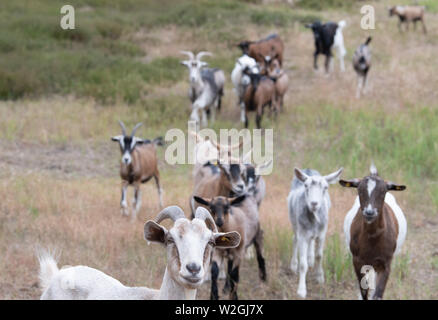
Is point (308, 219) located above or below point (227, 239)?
below

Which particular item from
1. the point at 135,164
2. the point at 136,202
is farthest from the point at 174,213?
the point at 135,164

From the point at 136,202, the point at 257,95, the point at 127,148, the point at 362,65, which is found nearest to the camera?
the point at 127,148

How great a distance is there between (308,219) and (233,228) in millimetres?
1357

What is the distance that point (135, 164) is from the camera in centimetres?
1181

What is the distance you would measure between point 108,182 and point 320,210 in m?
5.73

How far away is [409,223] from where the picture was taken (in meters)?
11.5

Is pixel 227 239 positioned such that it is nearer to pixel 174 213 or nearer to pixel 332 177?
pixel 174 213

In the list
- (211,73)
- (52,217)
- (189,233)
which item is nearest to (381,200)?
(189,233)

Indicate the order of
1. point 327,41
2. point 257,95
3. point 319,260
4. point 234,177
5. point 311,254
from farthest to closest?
point 327,41
point 257,95
point 234,177
point 311,254
point 319,260

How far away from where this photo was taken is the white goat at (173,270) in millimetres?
4633

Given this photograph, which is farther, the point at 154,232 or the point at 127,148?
the point at 127,148

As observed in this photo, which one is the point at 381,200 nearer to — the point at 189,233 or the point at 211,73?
the point at 189,233

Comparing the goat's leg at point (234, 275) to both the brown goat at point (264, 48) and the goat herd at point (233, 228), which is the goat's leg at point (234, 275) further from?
the brown goat at point (264, 48)

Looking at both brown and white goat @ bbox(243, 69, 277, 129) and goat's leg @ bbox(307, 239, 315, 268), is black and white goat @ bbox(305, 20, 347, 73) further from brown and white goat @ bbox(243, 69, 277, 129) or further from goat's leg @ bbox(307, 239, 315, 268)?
goat's leg @ bbox(307, 239, 315, 268)
